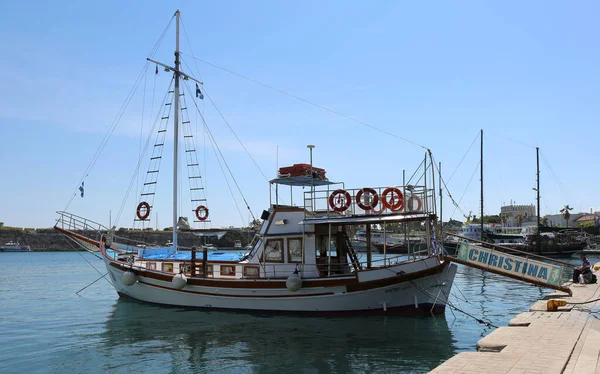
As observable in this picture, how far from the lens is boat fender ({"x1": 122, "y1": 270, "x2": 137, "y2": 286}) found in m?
21.2

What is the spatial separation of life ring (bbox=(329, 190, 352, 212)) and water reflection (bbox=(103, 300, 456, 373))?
12.9ft

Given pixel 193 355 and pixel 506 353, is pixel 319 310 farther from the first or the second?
pixel 506 353

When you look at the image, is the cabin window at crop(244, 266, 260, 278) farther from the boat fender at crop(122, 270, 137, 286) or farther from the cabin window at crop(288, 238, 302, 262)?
the boat fender at crop(122, 270, 137, 286)

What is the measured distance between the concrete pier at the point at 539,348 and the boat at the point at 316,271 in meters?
4.25

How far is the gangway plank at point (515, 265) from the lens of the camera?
1529 cm

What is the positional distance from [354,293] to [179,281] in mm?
6935

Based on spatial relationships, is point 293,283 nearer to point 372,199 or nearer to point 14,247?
point 372,199

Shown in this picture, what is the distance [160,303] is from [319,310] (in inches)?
295

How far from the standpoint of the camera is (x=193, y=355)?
13.1 m

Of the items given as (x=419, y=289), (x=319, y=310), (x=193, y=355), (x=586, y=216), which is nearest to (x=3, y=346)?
(x=193, y=355)

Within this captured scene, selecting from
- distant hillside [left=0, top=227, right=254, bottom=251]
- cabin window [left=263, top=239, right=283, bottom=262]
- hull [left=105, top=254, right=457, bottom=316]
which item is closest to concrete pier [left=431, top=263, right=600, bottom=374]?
hull [left=105, top=254, right=457, bottom=316]

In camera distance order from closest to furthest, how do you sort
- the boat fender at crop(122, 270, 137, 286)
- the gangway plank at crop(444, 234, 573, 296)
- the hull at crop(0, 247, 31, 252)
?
1. the gangway plank at crop(444, 234, 573, 296)
2. the boat fender at crop(122, 270, 137, 286)
3. the hull at crop(0, 247, 31, 252)

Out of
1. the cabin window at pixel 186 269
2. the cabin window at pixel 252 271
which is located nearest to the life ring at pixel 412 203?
the cabin window at pixel 252 271

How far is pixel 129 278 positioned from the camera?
2123 centimetres
